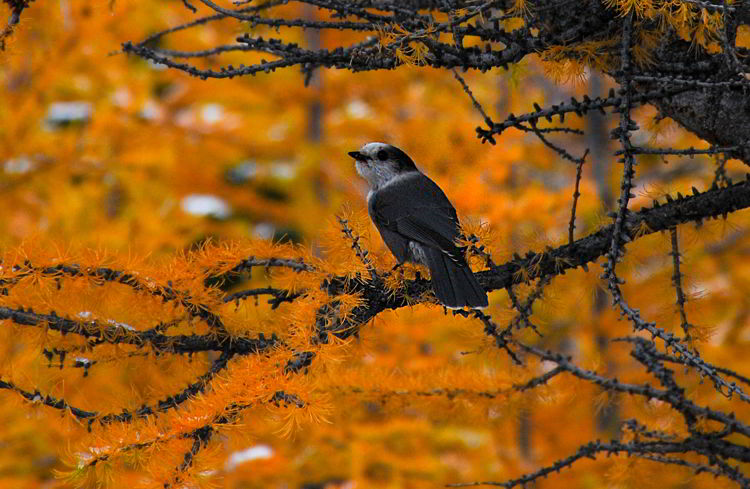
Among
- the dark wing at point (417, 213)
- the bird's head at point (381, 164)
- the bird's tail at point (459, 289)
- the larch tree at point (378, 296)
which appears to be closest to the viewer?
the larch tree at point (378, 296)

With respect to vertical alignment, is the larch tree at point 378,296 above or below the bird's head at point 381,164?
below

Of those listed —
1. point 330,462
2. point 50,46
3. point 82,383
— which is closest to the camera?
point 330,462

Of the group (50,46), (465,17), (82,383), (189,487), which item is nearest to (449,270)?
(465,17)

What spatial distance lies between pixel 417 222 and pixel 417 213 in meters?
0.09

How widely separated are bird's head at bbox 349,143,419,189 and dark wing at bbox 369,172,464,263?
17cm

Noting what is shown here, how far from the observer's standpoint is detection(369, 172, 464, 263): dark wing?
355cm

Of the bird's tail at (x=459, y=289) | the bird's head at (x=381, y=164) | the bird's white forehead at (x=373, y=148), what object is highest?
the bird's white forehead at (x=373, y=148)

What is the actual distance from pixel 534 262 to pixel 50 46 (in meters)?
5.53

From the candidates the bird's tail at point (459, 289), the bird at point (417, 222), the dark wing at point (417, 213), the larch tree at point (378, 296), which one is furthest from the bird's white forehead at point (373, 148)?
the bird's tail at point (459, 289)

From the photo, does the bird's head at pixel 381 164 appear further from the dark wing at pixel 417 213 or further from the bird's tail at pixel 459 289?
the bird's tail at pixel 459 289

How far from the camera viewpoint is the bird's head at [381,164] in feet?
14.8

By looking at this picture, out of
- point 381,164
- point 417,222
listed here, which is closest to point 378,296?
point 417,222

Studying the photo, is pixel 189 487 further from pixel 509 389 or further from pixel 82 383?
pixel 82 383

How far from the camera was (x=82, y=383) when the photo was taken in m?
6.26
